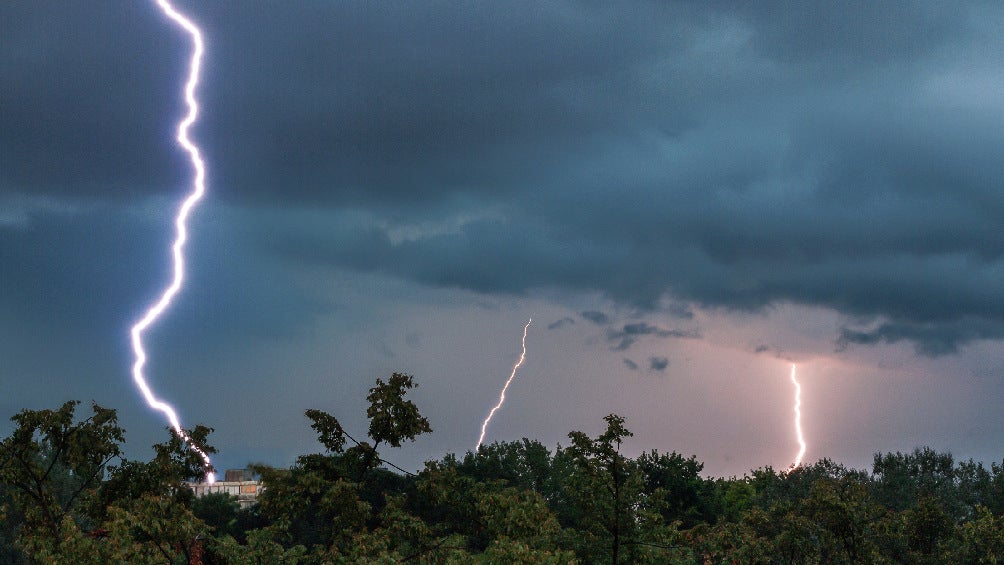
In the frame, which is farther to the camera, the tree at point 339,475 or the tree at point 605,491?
the tree at point 605,491

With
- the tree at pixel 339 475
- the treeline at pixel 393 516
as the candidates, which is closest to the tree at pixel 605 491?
the treeline at pixel 393 516

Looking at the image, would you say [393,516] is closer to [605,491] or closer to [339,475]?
[339,475]

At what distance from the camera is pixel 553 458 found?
245ft

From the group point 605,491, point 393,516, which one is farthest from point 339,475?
point 605,491

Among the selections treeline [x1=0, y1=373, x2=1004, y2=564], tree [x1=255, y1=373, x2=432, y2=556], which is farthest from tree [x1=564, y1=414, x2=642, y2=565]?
tree [x1=255, y1=373, x2=432, y2=556]

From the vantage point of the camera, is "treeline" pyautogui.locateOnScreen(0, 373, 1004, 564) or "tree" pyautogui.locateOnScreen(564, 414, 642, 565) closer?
"treeline" pyautogui.locateOnScreen(0, 373, 1004, 564)

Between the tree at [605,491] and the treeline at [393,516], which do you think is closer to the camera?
the treeline at [393,516]

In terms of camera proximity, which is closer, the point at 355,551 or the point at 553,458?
the point at 355,551

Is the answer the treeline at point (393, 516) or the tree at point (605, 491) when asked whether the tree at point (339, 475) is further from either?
the tree at point (605, 491)

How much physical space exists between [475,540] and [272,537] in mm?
36802

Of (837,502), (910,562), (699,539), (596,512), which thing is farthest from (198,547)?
(910,562)

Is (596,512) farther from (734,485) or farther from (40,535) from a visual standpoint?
(734,485)

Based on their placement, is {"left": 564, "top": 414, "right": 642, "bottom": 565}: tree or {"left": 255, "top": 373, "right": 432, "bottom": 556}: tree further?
{"left": 564, "top": 414, "right": 642, "bottom": 565}: tree

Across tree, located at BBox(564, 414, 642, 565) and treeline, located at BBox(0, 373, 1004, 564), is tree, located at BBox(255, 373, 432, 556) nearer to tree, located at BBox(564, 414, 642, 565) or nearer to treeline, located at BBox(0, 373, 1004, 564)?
treeline, located at BBox(0, 373, 1004, 564)
